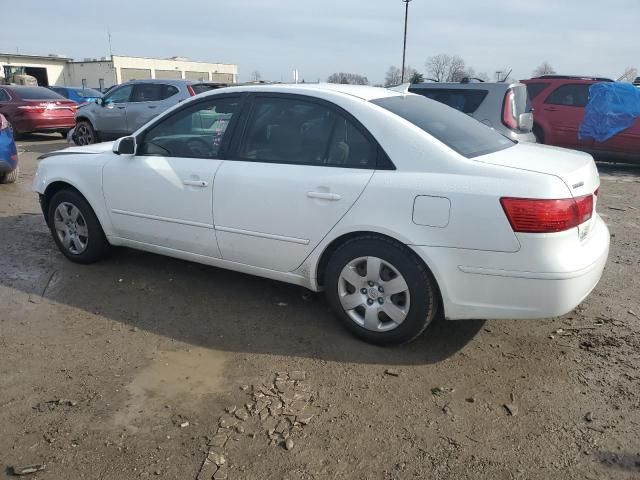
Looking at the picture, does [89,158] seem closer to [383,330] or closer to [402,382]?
[383,330]

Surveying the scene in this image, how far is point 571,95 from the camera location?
10820mm

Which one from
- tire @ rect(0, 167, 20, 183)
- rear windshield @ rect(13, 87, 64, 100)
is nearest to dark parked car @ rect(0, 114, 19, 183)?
tire @ rect(0, 167, 20, 183)

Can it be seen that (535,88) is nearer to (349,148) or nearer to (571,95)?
(571,95)

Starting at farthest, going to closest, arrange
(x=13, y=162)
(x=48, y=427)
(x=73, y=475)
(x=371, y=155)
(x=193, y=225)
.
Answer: (x=13, y=162), (x=193, y=225), (x=371, y=155), (x=48, y=427), (x=73, y=475)

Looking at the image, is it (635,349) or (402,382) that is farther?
(635,349)

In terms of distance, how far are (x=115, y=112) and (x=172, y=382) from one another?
10922mm

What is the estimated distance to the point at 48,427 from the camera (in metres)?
2.63

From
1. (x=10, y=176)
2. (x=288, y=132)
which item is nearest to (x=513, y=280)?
(x=288, y=132)

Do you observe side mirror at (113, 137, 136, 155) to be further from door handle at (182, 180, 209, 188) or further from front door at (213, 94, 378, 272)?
front door at (213, 94, 378, 272)

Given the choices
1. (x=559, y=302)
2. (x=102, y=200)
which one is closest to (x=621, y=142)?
(x=559, y=302)

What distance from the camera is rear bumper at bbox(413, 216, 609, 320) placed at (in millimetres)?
2852

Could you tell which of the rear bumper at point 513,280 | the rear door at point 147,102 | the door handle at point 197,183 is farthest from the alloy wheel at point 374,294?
the rear door at point 147,102

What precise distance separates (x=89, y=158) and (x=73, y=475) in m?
2.98

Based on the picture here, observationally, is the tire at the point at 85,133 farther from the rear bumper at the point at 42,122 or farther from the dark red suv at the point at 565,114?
the dark red suv at the point at 565,114
